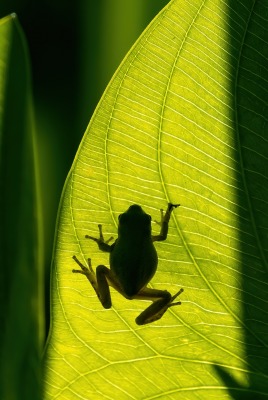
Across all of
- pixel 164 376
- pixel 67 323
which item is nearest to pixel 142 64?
pixel 67 323

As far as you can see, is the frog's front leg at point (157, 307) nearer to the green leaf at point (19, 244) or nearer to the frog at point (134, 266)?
the frog at point (134, 266)

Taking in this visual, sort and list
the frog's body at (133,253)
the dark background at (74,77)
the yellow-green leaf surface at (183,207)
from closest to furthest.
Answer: the yellow-green leaf surface at (183,207) < the frog's body at (133,253) < the dark background at (74,77)

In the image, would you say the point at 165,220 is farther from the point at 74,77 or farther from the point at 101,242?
the point at 74,77

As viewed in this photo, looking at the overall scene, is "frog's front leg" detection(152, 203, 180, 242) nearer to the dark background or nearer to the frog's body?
the frog's body

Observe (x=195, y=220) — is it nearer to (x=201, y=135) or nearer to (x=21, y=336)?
(x=201, y=135)

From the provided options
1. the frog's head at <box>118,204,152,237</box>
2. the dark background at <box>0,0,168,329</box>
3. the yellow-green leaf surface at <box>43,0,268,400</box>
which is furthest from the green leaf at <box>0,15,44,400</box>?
the dark background at <box>0,0,168,329</box>

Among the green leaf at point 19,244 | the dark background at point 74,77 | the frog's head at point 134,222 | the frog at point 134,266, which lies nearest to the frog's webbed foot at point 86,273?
the frog at point 134,266

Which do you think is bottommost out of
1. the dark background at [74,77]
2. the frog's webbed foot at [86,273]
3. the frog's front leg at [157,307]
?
the frog's front leg at [157,307]
